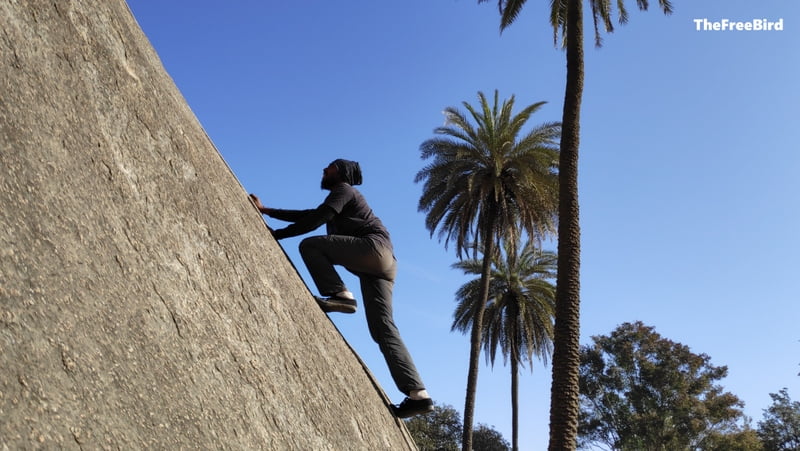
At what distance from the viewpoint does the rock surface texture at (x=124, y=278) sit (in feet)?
5.18

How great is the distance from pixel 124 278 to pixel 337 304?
1891mm

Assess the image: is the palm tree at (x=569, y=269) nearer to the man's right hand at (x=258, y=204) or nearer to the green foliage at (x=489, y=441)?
the man's right hand at (x=258, y=204)

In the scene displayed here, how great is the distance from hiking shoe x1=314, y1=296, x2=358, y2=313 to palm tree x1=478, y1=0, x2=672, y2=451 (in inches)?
283

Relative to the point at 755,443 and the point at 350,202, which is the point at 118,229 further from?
the point at 755,443

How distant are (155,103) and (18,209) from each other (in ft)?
3.09

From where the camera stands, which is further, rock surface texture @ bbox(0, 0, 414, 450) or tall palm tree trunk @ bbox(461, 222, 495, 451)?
tall palm tree trunk @ bbox(461, 222, 495, 451)

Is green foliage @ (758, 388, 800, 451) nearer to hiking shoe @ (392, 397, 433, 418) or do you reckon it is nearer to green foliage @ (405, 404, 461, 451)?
green foliage @ (405, 404, 461, 451)

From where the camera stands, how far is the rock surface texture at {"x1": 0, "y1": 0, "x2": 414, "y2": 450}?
158cm

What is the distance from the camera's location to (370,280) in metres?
3.89

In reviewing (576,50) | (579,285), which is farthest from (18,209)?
(576,50)

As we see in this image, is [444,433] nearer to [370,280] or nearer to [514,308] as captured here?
[514,308]

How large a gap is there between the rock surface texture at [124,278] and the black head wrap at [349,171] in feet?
4.34

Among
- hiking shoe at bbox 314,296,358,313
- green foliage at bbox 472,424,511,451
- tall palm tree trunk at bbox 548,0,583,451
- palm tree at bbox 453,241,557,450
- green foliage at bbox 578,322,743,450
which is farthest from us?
green foliage at bbox 472,424,511,451

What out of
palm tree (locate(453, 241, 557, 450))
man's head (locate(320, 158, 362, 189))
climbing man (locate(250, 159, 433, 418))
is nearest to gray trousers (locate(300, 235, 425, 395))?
climbing man (locate(250, 159, 433, 418))
